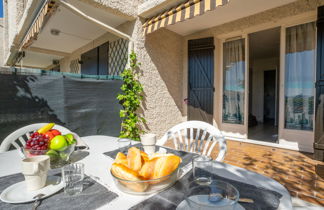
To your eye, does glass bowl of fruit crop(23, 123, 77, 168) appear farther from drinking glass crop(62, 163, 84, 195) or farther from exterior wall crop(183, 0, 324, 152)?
exterior wall crop(183, 0, 324, 152)

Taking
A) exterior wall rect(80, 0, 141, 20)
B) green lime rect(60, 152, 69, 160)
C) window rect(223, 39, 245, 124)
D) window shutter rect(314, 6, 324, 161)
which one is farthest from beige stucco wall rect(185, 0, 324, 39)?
green lime rect(60, 152, 69, 160)

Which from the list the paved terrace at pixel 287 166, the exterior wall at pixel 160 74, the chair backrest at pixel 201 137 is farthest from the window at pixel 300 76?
the chair backrest at pixel 201 137

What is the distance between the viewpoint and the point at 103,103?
3367 mm

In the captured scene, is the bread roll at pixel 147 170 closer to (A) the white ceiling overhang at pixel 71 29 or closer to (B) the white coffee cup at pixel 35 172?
(B) the white coffee cup at pixel 35 172

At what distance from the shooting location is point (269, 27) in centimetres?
377

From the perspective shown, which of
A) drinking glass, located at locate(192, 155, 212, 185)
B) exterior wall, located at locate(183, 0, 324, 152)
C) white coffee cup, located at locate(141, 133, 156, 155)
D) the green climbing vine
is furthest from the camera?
the green climbing vine

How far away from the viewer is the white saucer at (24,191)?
63cm

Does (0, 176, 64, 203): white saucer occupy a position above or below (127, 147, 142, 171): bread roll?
below

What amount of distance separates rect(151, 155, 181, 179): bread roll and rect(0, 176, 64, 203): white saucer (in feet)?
1.46

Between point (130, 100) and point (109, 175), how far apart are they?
2736 millimetres

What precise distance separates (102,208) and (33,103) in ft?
8.84

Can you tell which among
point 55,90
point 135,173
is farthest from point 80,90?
point 135,173

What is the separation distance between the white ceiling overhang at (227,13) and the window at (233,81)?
2.38ft

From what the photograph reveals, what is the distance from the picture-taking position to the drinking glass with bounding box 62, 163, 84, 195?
70 cm
